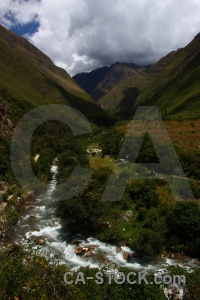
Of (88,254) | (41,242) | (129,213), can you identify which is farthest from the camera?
(129,213)

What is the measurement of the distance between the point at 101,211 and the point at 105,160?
2403 centimetres

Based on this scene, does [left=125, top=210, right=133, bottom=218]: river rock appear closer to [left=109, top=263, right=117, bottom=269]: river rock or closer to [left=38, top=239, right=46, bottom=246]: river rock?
[left=109, top=263, right=117, bottom=269]: river rock

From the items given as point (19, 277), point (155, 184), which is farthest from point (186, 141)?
point (19, 277)

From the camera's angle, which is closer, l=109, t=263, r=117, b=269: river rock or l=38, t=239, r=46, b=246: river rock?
l=109, t=263, r=117, b=269: river rock

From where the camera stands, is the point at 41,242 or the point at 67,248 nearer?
the point at 67,248

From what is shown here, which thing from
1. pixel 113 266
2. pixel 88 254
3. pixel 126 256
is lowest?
pixel 113 266

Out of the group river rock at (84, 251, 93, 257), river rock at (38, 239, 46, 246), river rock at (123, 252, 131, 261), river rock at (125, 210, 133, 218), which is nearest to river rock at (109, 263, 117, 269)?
river rock at (123, 252, 131, 261)

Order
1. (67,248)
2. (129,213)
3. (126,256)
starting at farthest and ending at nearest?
(129,213)
(67,248)
(126,256)

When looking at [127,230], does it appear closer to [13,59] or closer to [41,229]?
[41,229]

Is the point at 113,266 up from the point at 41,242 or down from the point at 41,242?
down

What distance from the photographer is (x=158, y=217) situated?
1121 inches

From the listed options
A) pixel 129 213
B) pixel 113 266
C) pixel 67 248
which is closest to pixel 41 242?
pixel 67 248

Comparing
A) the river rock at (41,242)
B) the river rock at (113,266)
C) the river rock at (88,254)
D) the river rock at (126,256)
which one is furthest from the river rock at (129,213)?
the river rock at (41,242)

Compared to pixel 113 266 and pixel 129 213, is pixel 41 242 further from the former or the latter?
pixel 129 213
